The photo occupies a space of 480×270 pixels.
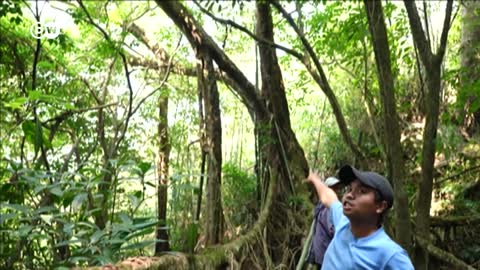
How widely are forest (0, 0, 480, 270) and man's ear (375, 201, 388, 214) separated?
90cm

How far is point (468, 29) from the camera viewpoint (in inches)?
223

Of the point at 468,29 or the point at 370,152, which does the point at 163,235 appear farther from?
the point at 468,29

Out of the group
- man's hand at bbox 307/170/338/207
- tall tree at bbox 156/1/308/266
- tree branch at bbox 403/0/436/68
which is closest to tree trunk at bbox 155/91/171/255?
tall tree at bbox 156/1/308/266

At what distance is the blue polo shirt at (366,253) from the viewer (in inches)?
61.4

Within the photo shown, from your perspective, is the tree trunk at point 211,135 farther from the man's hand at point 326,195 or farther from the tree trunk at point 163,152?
the man's hand at point 326,195

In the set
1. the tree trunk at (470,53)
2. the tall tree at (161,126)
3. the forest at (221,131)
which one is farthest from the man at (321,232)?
the tall tree at (161,126)

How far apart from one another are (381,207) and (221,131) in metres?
2.82

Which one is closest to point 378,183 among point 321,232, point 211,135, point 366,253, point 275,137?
point 366,253

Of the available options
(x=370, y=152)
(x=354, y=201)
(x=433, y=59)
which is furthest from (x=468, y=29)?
(x=354, y=201)

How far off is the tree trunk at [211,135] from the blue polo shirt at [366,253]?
236cm

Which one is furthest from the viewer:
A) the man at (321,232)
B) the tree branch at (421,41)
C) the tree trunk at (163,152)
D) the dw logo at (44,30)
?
the tree trunk at (163,152)

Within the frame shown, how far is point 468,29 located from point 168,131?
3.71m

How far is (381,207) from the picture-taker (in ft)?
5.65

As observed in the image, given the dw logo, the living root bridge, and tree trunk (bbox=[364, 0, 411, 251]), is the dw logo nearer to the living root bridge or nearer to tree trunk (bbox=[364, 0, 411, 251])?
the living root bridge
